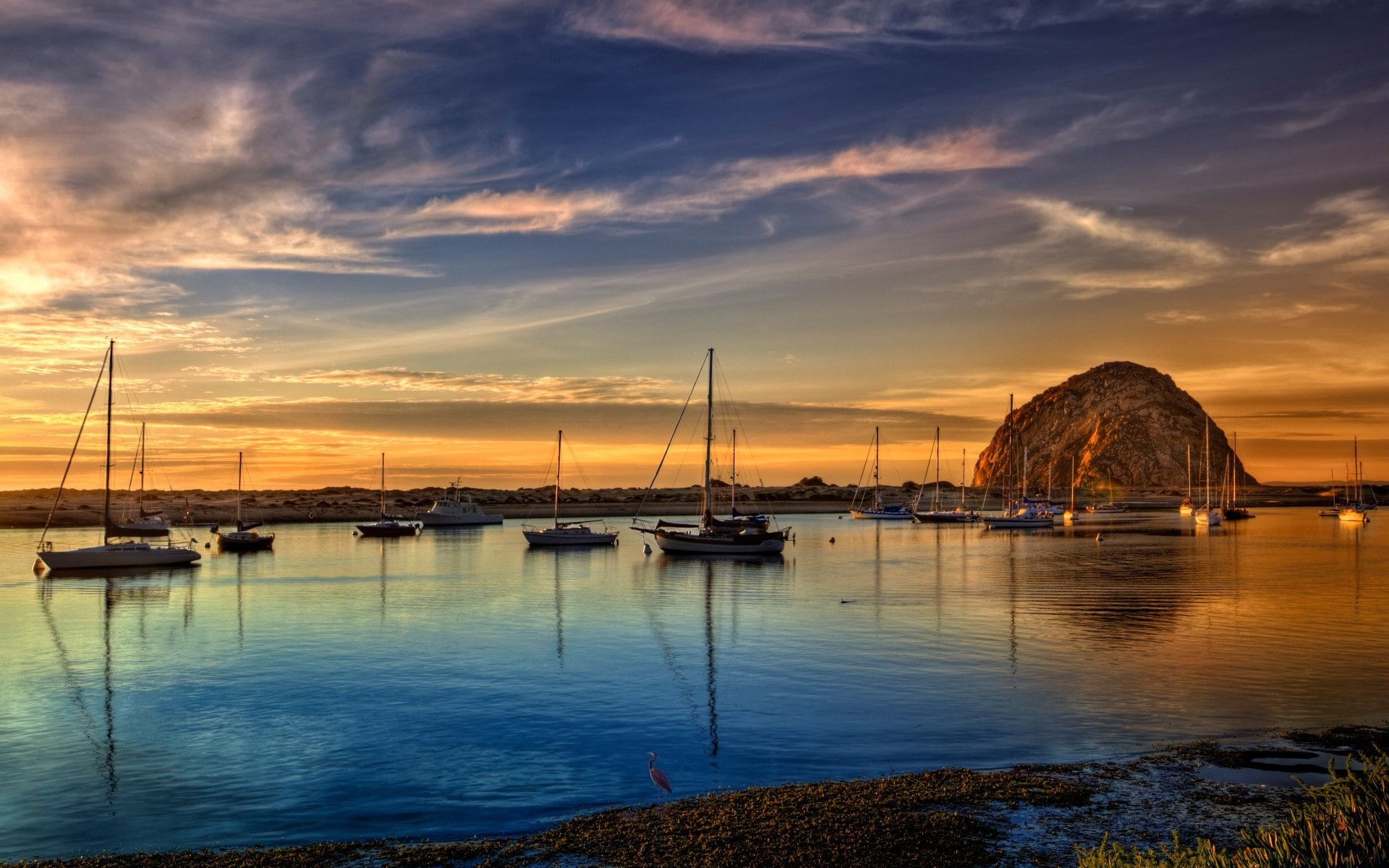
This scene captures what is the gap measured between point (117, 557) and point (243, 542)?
1968 cm

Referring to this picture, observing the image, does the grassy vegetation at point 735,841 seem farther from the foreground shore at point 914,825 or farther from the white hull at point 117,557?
the white hull at point 117,557

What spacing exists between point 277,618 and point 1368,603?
47065mm

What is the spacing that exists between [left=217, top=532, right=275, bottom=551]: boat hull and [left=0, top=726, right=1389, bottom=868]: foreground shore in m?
76.5

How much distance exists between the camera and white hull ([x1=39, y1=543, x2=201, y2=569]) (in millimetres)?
60656

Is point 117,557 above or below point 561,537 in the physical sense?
below

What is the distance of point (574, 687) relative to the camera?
992 inches

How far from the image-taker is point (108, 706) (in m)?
23.3

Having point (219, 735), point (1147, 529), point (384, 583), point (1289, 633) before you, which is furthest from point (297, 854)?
point (1147, 529)

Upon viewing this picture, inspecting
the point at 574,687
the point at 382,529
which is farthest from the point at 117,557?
the point at 574,687

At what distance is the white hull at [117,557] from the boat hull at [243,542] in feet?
48.3

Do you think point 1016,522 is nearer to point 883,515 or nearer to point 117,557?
point 883,515

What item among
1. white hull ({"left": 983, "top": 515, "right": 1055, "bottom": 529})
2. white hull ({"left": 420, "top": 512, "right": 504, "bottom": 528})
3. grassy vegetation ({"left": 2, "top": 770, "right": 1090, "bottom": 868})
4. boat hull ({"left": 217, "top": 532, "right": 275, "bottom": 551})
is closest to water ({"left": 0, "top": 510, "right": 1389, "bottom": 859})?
grassy vegetation ({"left": 2, "top": 770, "right": 1090, "bottom": 868})

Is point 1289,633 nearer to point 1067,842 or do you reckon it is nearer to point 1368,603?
point 1368,603

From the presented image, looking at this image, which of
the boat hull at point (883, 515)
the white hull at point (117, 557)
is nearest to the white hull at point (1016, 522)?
the boat hull at point (883, 515)
